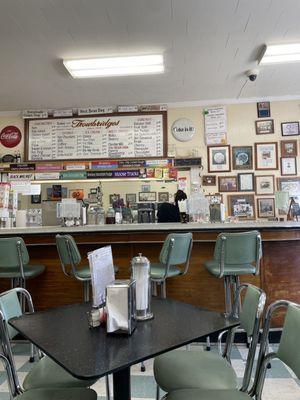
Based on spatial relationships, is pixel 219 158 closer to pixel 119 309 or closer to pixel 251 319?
pixel 251 319

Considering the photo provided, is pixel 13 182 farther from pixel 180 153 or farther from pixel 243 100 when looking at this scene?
pixel 243 100

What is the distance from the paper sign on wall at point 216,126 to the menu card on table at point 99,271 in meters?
4.10

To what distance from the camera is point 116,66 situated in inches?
157

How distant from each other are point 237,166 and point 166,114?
1432 millimetres

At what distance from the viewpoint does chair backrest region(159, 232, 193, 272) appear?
2.95 metres

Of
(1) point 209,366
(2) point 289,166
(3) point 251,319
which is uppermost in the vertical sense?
(2) point 289,166

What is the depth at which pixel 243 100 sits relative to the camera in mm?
5332

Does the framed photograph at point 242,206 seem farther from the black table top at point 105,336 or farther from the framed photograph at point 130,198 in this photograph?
the black table top at point 105,336

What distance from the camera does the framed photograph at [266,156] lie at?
526 cm

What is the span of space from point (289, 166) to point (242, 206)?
97 cm

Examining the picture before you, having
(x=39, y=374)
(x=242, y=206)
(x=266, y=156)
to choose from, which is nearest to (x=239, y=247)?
(x=39, y=374)

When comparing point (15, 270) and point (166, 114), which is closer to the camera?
point (15, 270)

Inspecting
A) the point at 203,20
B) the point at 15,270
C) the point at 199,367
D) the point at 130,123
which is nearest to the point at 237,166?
the point at 130,123

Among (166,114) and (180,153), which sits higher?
(166,114)
